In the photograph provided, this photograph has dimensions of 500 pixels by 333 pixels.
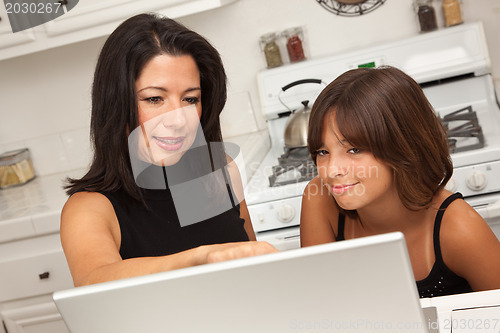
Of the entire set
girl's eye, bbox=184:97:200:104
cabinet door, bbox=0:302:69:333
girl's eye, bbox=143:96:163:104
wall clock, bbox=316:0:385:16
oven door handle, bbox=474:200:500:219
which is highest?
wall clock, bbox=316:0:385:16

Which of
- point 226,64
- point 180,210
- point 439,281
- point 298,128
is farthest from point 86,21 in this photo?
point 439,281

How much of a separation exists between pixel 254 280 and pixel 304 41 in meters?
2.13

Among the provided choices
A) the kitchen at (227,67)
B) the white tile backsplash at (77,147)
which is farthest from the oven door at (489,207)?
the white tile backsplash at (77,147)

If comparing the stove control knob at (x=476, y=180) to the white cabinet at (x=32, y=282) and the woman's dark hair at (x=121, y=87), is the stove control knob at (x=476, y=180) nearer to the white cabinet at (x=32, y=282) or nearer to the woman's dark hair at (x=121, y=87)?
the woman's dark hair at (x=121, y=87)

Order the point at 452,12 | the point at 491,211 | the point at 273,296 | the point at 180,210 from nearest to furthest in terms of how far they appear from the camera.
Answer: the point at 273,296 → the point at 180,210 → the point at 491,211 → the point at 452,12

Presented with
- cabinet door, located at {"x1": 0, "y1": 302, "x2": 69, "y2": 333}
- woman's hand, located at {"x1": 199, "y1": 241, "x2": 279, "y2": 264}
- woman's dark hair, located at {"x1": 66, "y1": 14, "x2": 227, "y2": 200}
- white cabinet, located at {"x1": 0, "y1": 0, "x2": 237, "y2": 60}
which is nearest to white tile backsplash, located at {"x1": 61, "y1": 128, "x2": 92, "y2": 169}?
white cabinet, located at {"x1": 0, "y1": 0, "x2": 237, "y2": 60}

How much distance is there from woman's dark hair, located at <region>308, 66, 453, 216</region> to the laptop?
0.65m

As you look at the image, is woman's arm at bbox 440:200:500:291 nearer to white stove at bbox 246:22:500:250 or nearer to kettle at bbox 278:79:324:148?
white stove at bbox 246:22:500:250

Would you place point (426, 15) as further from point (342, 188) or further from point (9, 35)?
point (9, 35)

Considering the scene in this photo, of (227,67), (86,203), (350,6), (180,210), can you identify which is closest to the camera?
(86,203)

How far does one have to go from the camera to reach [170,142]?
3.36ft

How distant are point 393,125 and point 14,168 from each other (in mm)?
2030

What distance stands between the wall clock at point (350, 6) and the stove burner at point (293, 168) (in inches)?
26.1

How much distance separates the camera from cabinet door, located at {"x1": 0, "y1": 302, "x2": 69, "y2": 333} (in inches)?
84.3
